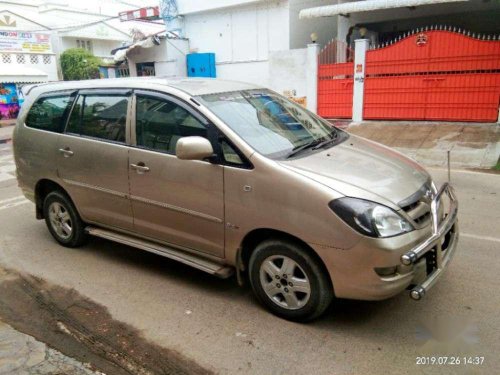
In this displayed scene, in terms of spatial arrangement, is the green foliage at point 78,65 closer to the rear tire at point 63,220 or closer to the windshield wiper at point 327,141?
the rear tire at point 63,220

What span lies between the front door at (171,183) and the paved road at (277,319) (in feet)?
1.63

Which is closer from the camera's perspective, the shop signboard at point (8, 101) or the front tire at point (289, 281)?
the front tire at point (289, 281)

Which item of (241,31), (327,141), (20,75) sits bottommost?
(327,141)

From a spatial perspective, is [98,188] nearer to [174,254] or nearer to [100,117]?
[100,117]

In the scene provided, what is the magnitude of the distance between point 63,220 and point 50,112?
1.21 meters

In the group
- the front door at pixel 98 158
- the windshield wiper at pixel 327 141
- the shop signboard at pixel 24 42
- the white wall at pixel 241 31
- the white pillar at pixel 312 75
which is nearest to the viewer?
the windshield wiper at pixel 327 141

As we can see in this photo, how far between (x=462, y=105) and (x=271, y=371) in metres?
10.4

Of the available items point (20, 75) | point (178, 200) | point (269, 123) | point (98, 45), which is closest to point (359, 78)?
point (269, 123)

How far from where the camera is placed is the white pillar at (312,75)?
1356cm

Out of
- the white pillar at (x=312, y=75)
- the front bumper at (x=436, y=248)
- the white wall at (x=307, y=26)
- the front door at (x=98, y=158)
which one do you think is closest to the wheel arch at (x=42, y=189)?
the front door at (x=98, y=158)

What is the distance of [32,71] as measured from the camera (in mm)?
26469

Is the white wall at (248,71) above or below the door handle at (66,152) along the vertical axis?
above

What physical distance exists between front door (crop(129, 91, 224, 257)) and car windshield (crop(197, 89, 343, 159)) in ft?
0.96

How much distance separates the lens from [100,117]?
4.42m
